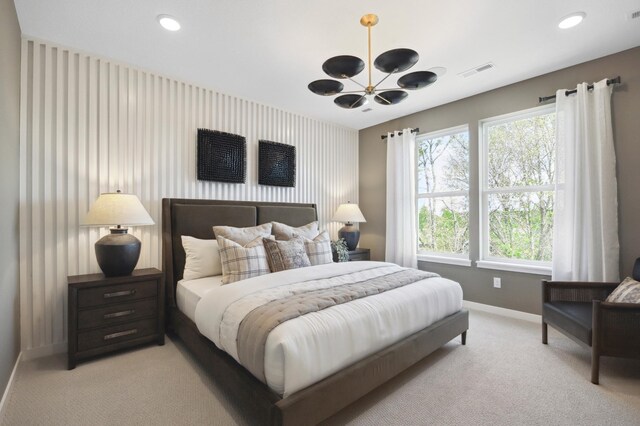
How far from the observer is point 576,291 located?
2.73 meters

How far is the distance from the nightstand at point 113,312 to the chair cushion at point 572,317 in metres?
3.50

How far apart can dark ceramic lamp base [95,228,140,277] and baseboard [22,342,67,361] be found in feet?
2.57

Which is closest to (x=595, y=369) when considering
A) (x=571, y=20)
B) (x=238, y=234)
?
(x=571, y=20)

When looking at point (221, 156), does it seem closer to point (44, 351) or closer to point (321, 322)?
point (44, 351)

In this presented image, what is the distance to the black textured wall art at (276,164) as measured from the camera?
13.1 ft

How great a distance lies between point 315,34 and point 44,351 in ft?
11.9

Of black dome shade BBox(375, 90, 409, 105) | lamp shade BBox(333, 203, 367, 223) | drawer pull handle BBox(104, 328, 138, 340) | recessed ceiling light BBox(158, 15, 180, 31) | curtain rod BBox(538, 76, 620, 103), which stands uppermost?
recessed ceiling light BBox(158, 15, 180, 31)

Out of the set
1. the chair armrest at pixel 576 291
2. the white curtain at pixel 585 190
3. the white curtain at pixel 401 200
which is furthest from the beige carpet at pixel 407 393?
the white curtain at pixel 401 200

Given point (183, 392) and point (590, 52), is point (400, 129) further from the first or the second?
point (183, 392)

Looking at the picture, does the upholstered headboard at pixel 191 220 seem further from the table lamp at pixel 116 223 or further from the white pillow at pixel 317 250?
the white pillow at pixel 317 250

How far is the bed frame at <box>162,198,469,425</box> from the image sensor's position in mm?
1510

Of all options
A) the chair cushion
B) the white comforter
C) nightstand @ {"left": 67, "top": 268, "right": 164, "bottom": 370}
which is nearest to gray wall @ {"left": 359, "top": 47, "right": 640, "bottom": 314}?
the chair cushion

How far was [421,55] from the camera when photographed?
2857 millimetres

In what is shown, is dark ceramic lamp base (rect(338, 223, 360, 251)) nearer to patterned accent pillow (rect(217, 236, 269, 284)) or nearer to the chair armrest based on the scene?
patterned accent pillow (rect(217, 236, 269, 284))
